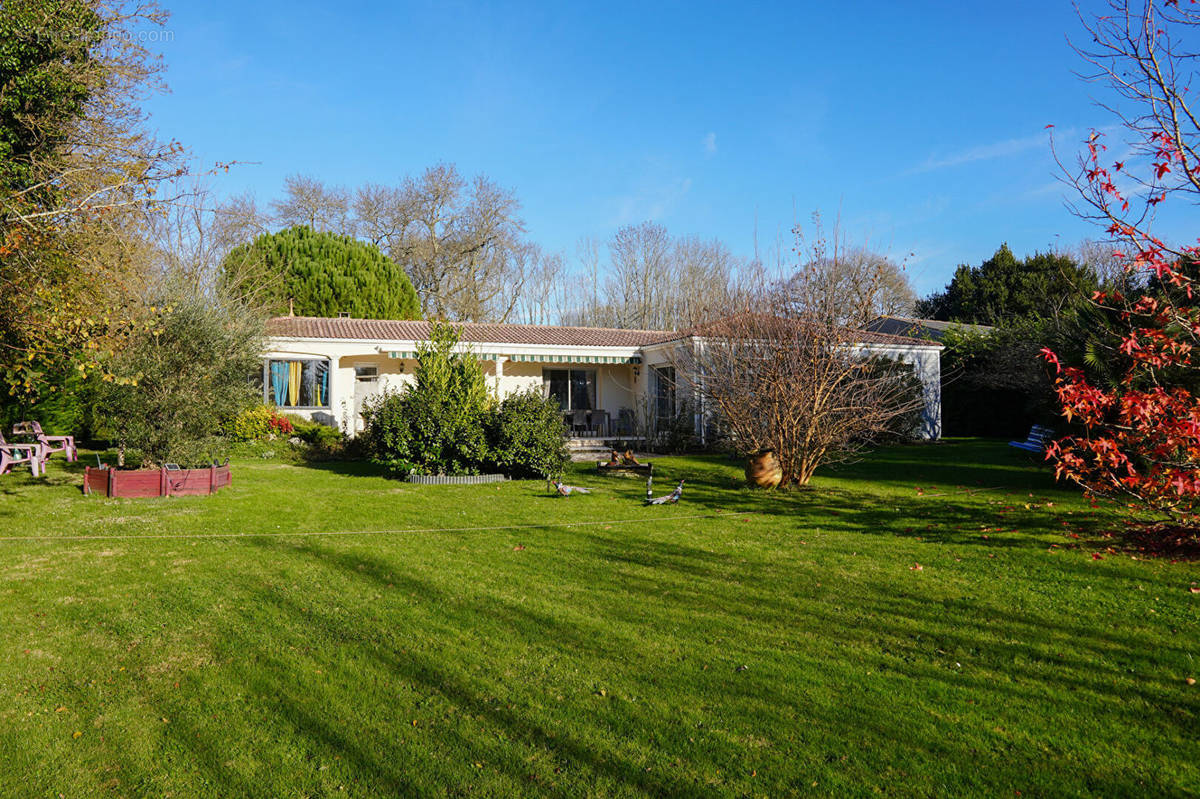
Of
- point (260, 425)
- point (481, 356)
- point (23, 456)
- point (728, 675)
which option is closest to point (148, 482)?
point (23, 456)

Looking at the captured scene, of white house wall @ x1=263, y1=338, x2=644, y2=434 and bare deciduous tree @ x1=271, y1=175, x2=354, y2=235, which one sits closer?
white house wall @ x1=263, y1=338, x2=644, y2=434

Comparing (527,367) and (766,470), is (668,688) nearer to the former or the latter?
(766,470)

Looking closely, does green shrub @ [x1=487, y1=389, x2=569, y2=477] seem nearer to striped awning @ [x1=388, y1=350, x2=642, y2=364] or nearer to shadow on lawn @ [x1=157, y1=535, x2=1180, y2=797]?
shadow on lawn @ [x1=157, y1=535, x2=1180, y2=797]

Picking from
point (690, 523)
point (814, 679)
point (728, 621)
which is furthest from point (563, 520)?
point (814, 679)

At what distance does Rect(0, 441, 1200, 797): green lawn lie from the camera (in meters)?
3.89

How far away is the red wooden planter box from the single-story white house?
33.0 ft

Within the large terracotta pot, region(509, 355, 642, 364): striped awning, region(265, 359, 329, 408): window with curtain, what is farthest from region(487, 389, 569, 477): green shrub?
region(265, 359, 329, 408): window with curtain

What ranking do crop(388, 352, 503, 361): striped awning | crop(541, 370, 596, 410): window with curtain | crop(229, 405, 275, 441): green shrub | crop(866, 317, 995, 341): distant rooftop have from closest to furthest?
crop(229, 405, 275, 441): green shrub, crop(388, 352, 503, 361): striped awning, crop(541, 370, 596, 410): window with curtain, crop(866, 317, 995, 341): distant rooftop

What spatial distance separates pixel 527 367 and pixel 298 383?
8.66m

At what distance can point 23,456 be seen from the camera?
49.6 ft

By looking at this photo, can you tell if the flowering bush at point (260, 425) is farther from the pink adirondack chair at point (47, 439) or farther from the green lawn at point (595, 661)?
the green lawn at point (595, 661)

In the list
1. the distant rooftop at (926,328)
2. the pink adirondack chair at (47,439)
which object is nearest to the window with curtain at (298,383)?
the pink adirondack chair at (47,439)

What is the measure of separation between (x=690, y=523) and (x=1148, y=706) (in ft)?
22.3

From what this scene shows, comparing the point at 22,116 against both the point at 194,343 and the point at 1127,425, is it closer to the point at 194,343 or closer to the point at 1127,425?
the point at 194,343
